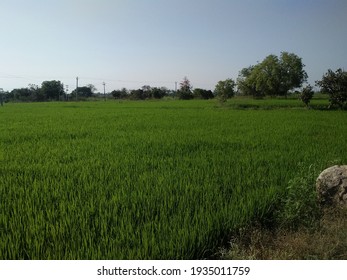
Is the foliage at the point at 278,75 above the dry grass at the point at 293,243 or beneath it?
above

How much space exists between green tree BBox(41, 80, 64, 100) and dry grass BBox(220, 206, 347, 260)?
2297 inches

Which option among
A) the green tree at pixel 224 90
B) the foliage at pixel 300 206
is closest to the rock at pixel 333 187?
the foliage at pixel 300 206

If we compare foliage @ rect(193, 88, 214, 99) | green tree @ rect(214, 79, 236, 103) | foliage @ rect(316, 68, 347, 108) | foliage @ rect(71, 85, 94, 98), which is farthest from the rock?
foliage @ rect(71, 85, 94, 98)

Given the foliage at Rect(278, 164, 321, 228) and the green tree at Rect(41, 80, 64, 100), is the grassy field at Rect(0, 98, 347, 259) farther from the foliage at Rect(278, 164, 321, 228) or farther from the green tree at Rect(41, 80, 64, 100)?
the green tree at Rect(41, 80, 64, 100)

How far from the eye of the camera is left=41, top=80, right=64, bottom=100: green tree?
54656 mm

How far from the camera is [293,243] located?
7.45 ft

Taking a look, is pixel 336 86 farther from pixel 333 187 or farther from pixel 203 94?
pixel 203 94

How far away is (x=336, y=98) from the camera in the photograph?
1766cm

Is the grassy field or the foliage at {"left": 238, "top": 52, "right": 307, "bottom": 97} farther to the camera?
the foliage at {"left": 238, "top": 52, "right": 307, "bottom": 97}

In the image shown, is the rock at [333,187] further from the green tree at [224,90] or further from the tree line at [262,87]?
the green tree at [224,90]

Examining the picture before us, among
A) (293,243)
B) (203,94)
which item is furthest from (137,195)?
(203,94)

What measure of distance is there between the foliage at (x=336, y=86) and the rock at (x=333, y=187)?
16.8 meters

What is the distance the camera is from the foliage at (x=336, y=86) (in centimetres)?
1728

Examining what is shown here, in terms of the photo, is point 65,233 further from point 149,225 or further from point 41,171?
point 41,171
